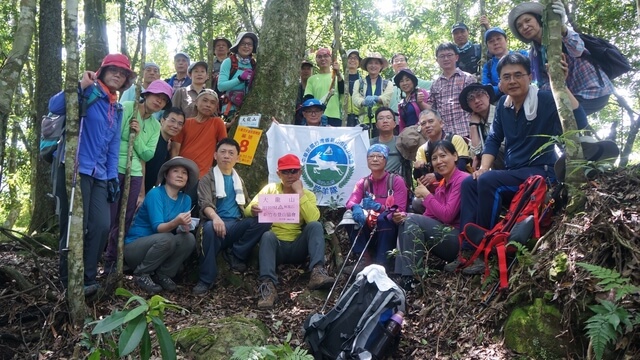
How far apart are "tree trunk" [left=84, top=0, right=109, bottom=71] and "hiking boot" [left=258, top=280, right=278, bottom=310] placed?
217 inches

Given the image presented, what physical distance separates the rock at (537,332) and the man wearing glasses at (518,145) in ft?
3.20

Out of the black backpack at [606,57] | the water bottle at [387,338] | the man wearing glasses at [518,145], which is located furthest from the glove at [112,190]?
the black backpack at [606,57]

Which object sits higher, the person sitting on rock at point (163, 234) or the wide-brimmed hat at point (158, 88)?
the wide-brimmed hat at point (158, 88)

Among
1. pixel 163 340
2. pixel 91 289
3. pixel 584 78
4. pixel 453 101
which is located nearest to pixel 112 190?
pixel 91 289

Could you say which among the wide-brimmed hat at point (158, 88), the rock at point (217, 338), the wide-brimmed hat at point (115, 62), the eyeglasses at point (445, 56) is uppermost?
the eyeglasses at point (445, 56)

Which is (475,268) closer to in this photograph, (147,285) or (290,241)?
(290,241)

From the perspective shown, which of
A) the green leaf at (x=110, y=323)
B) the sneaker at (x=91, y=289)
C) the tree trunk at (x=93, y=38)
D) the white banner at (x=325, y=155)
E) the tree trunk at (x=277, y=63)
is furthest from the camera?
the tree trunk at (x=93, y=38)

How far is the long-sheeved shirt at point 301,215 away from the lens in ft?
21.0

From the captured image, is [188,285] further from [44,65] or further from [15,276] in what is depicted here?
[44,65]

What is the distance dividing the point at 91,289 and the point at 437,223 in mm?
3825

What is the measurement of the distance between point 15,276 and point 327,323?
11.2 feet

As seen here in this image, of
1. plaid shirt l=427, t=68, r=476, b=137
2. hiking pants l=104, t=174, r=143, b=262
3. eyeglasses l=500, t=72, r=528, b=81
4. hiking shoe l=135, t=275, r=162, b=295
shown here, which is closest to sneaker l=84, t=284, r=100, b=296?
hiking shoe l=135, t=275, r=162, b=295

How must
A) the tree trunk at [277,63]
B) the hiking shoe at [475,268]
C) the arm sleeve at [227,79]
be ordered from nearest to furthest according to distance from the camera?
1. the hiking shoe at [475,268]
2. the tree trunk at [277,63]
3. the arm sleeve at [227,79]

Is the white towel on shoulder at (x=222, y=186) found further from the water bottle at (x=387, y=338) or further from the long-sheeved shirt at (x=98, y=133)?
the water bottle at (x=387, y=338)
